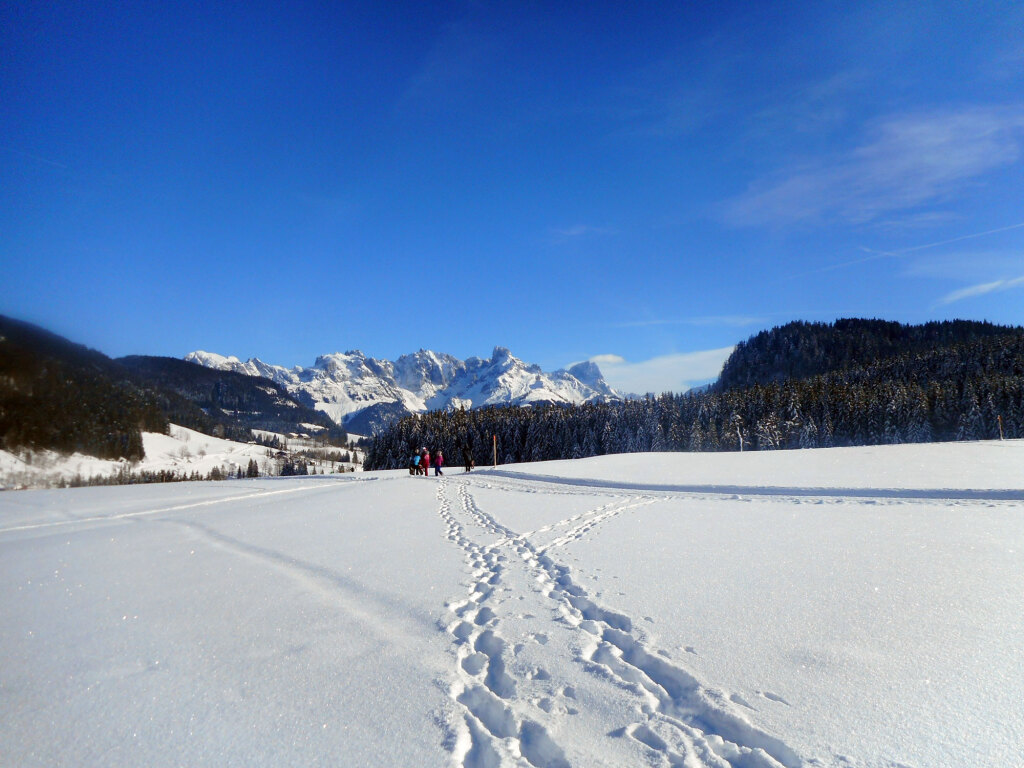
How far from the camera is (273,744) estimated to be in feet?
10.8

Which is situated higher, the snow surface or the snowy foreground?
the snowy foreground

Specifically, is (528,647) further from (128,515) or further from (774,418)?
(774,418)

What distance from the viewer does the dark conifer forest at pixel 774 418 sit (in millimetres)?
65812

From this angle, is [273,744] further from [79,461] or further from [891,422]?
[891,422]

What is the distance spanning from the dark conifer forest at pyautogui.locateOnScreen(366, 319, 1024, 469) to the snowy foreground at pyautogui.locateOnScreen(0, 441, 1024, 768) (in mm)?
52470

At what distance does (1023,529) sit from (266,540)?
45.4ft

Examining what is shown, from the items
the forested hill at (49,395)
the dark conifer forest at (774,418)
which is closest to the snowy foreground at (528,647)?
the forested hill at (49,395)

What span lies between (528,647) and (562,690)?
2.82 feet

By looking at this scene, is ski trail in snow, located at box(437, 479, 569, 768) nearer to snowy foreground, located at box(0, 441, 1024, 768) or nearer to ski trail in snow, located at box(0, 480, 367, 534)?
snowy foreground, located at box(0, 441, 1024, 768)

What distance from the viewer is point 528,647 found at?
4793 millimetres

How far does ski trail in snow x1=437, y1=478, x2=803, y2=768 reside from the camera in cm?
314

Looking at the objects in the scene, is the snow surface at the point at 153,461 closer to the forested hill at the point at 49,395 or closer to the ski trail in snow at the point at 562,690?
the forested hill at the point at 49,395

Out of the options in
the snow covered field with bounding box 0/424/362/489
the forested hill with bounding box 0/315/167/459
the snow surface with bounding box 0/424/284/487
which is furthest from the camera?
the snow covered field with bounding box 0/424/362/489

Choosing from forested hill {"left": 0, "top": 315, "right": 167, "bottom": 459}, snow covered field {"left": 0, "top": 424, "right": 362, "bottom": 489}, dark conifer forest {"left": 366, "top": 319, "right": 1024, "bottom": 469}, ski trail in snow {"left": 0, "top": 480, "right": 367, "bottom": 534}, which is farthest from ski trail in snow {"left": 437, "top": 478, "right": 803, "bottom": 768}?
dark conifer forest {"left": 366, "top": 319, "right": 1024, "bottom": 469}
